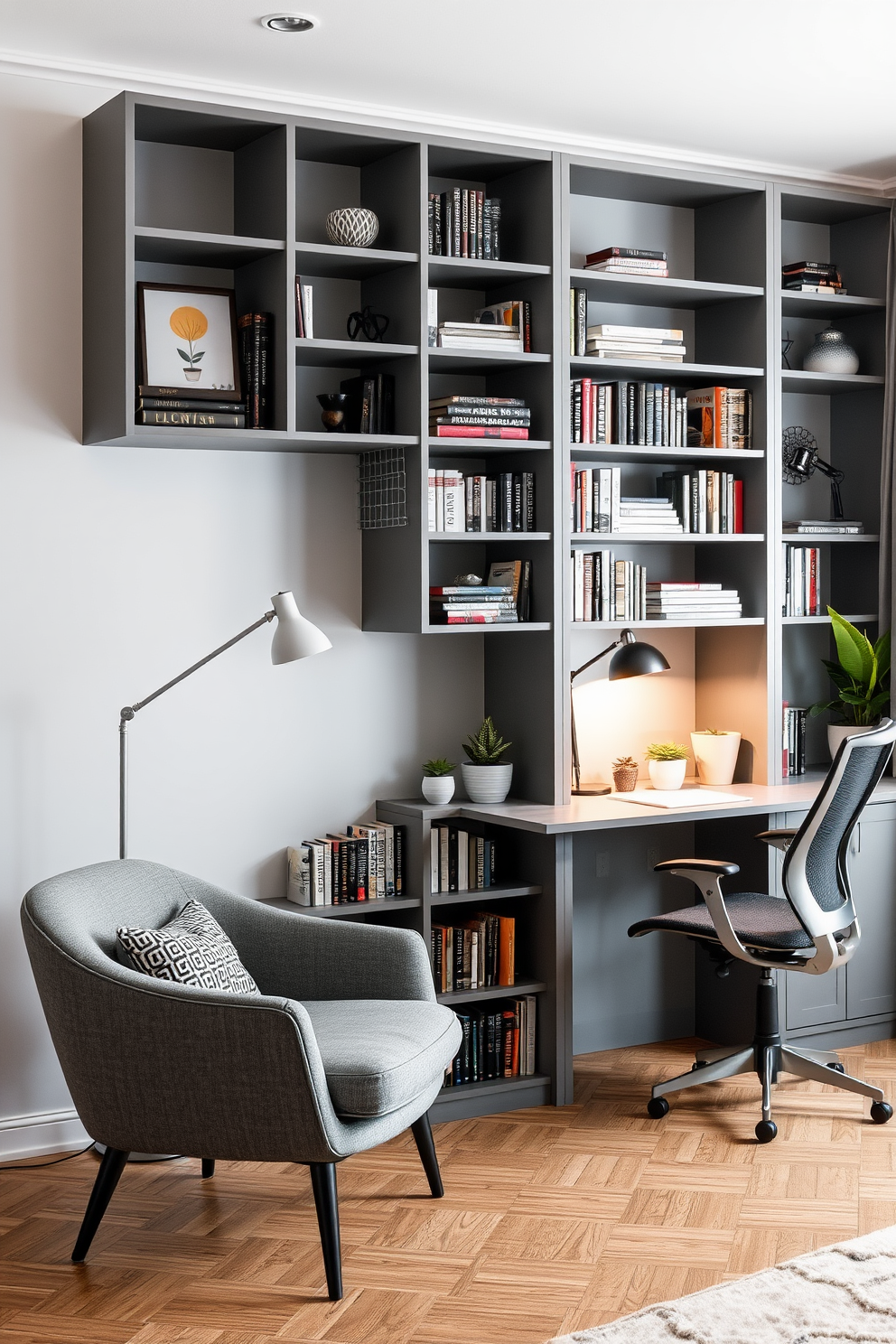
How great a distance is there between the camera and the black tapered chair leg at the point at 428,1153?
10.6 feet

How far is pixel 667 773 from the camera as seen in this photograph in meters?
4.31

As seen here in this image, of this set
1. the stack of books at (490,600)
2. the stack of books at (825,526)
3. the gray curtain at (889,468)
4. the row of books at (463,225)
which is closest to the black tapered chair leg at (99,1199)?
the stack of books at (490,600)

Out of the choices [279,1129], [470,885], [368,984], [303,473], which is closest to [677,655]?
[470,885]

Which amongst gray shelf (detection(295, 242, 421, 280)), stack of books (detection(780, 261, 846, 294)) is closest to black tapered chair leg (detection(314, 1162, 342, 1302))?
gray shelf (detection(295, 242, 421, 280))

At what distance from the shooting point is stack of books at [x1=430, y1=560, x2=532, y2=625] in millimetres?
3900

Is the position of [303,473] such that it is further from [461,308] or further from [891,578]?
[891,578]

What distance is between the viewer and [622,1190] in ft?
11.0

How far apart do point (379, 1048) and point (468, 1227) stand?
559 millimetres

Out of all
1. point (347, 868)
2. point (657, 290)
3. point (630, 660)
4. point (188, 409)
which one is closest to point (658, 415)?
point (657, 290)

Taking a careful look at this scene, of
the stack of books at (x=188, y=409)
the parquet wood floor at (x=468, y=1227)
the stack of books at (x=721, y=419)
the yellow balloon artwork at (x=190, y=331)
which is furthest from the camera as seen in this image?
the stack of books at (x=721, y=419)

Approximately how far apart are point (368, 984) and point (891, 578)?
2.31 m

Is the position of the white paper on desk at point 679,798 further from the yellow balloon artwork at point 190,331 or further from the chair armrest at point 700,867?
the yellow balloon artwork at point 190,331

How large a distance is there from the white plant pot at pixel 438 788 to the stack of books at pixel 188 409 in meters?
1.13

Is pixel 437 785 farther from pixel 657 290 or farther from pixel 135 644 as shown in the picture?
pixel 657 290
